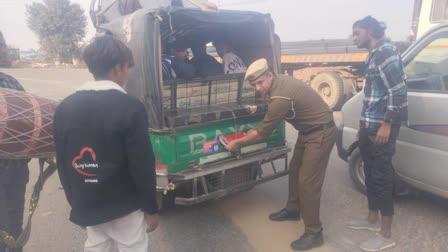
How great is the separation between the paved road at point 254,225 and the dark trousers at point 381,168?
43 cm

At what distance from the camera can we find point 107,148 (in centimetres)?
150

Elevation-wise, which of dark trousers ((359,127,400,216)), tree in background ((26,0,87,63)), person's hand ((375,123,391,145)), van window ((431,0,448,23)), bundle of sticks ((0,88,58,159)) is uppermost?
tree in background ((26,0,87,63))

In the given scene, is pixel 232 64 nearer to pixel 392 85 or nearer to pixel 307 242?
pixel 392 85

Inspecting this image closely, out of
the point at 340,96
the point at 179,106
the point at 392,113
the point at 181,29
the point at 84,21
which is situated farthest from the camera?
the point at 84,21

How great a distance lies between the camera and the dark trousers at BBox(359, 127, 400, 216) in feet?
8.86

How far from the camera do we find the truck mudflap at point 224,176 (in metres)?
2.88

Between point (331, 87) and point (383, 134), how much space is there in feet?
20.5

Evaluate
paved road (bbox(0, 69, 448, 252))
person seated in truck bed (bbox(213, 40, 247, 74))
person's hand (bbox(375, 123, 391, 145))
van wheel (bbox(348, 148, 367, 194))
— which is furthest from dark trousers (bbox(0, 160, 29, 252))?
van wheel (bbox(348, 148, 367, 194))

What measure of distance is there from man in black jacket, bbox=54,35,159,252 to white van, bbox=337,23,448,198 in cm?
264

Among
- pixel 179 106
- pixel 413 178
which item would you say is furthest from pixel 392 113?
pixel 179 106

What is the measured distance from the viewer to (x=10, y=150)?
199 centimetres

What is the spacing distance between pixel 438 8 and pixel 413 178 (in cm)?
471

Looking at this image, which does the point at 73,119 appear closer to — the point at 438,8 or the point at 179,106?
the point at 179,106

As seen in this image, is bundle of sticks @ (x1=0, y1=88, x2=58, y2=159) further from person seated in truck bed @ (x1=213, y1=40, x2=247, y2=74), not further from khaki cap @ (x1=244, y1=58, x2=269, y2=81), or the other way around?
person seated in truck bed @ (x1=213, y1=40, x2=247, y2=74)
